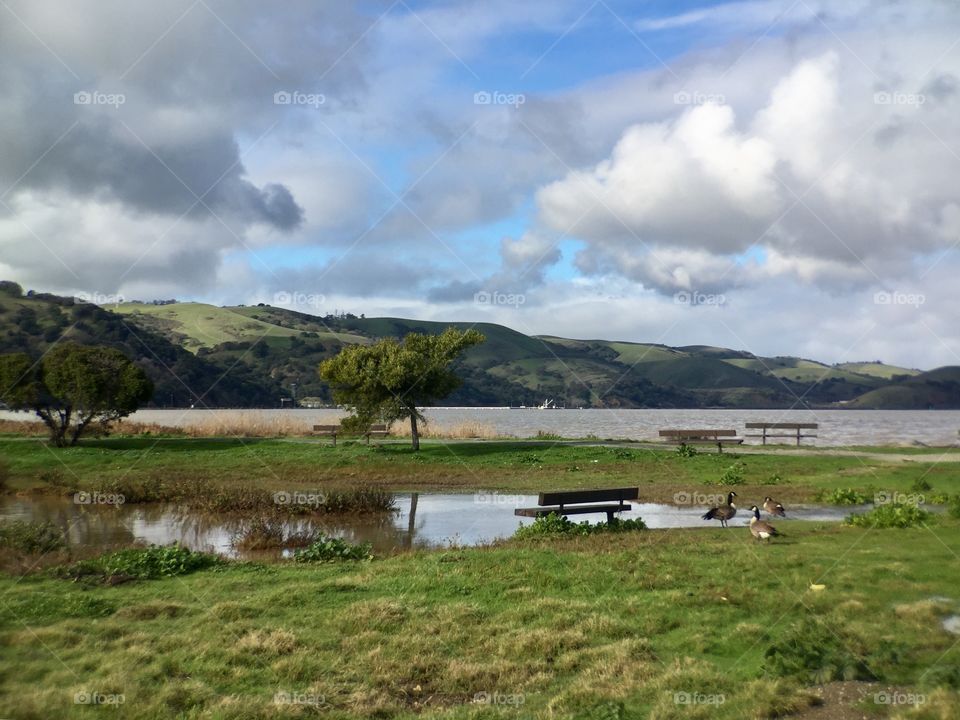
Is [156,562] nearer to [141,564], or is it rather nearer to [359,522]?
[141,564]

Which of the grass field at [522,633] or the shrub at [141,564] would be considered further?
the shrub at [141,564]

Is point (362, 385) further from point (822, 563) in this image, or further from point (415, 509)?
point (822, 563)

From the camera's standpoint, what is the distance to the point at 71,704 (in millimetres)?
8180

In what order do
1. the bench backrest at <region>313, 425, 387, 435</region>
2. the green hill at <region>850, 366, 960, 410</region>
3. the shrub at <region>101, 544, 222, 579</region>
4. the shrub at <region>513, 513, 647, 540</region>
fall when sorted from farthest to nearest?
the bench backrest at <region>313, 425, 387, 435</region>
the green hill at <region>850, 366, 960, 410</region>
the shrub at <region>513, 513, 647, 540</region>
the shrub at <region>101, 544, 222, 579</region>

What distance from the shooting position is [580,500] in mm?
20469

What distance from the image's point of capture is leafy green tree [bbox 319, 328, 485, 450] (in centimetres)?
4228

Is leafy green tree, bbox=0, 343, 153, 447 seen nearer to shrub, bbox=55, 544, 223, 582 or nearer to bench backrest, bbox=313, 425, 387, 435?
bench backrest, bbox=313, 425, 387, 435

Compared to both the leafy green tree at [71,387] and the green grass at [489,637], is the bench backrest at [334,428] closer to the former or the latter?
the leafy green tree at [71,387]

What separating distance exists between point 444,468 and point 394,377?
6666 millimetres

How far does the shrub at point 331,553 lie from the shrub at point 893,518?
1178 cm

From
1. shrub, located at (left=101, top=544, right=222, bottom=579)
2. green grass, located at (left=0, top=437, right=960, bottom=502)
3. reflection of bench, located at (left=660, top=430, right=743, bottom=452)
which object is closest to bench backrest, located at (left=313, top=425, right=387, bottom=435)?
green grass, located at (left=0, top=437, right=960, bottom=502)

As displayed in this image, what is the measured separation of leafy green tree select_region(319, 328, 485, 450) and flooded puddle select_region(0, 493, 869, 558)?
1427cm

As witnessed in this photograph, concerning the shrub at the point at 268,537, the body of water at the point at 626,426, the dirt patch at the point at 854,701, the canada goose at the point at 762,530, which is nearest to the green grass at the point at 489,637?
the dirt patch at the point at 854,701

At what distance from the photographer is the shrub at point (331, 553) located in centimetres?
1659
